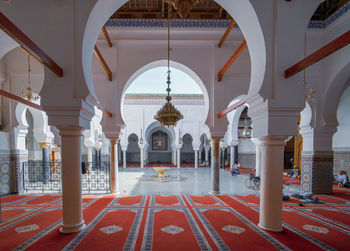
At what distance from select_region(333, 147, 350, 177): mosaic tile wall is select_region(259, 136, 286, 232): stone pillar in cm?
615

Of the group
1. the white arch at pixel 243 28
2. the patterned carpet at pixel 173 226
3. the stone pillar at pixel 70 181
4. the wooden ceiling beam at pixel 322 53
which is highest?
the white arch at pixel 243 28

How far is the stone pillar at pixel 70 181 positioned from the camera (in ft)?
8.27

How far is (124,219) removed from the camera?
3.02 metres

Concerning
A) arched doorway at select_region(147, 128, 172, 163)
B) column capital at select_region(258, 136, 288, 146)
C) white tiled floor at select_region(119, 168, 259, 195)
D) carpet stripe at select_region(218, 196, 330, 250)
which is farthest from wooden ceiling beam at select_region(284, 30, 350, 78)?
arched doorway at select_region(147, 128, 172, 163)

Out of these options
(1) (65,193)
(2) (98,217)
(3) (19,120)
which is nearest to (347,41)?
(1) (65,193)

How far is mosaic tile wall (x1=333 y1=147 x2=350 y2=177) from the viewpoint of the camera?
673 centimetres

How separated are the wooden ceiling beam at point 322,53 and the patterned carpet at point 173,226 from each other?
79.7 inches

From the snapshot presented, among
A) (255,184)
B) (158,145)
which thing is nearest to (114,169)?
(255,184)

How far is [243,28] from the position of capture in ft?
9.05

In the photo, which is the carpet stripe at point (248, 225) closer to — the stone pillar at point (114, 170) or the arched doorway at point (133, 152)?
the stone pillar at point (114, 170)

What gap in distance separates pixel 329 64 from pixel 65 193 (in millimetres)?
6660

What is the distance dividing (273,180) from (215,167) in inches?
116

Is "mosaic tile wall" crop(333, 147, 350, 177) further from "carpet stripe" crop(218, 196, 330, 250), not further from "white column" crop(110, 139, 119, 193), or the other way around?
"white column" crop(110, 139, 119, 193)

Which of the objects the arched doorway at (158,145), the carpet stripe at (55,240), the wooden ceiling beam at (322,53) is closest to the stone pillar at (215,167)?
the wooden ceiling beam at (322,53)
